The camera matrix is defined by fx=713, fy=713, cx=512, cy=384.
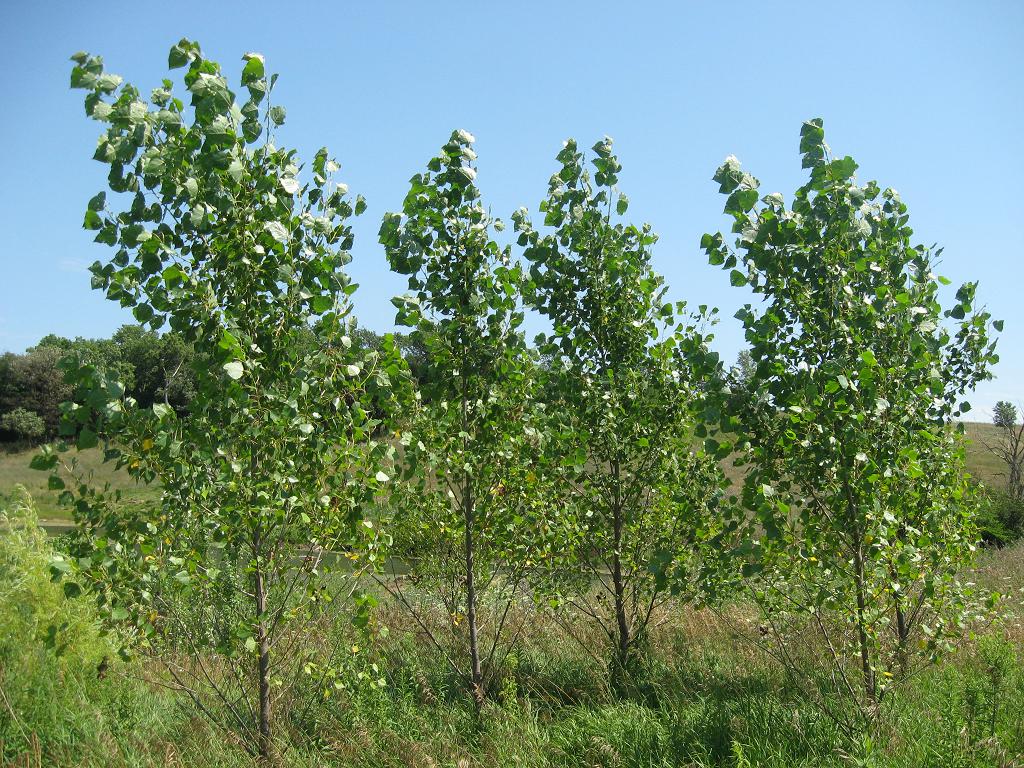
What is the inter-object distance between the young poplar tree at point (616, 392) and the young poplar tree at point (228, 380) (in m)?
2.21

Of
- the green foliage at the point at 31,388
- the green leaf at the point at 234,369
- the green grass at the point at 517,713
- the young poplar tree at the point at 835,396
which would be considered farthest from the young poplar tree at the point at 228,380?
the green foliage at the point at 31,388

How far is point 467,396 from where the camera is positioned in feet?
18.8

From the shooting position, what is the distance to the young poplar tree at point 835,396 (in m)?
4.21

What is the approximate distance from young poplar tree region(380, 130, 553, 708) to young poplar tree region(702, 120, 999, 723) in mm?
1832

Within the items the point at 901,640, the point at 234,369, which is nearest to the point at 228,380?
the point at 234,369

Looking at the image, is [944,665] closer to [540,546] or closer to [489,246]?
[540,546]

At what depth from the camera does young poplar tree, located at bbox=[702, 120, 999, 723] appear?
421cm

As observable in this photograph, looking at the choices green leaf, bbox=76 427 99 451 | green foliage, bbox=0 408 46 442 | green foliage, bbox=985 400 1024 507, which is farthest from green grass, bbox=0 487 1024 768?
green foliage, bbox=0 408 46 442

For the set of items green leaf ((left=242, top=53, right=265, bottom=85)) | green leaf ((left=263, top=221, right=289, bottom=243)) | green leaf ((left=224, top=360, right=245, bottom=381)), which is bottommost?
green leaf ((left=224, top=360, right=245, bottom=381))

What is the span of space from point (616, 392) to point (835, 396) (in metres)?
2.13

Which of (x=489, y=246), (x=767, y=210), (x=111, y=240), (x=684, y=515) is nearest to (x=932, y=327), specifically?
(x=767, y=210)

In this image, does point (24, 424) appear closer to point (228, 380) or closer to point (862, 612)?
point (228, 380)

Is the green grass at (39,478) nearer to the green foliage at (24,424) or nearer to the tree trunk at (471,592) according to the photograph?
the green foliage at (24,424)

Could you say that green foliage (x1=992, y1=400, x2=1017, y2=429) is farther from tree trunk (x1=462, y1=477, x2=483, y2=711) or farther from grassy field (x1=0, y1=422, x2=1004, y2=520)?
tree trunk (x1=462, y1=477, x2=483, y2=711)
